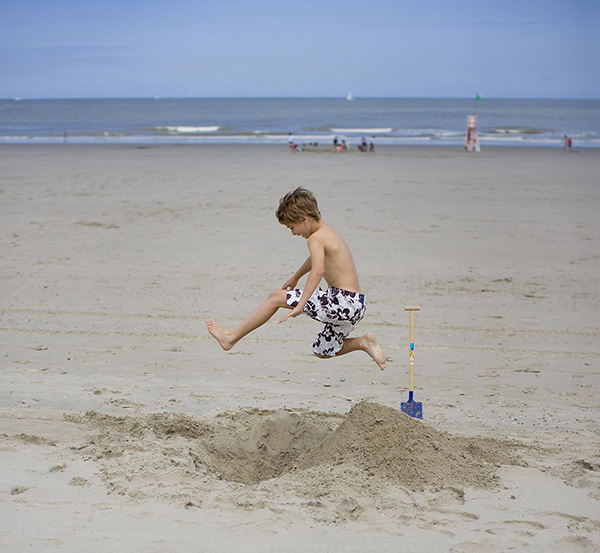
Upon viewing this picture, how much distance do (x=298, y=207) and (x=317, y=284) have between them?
0.56m

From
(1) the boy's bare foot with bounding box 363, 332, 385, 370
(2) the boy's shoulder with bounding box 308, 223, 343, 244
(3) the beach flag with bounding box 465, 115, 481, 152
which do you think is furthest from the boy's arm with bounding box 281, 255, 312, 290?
(3) the beach flag with bounding box 465, 115, 481, 152

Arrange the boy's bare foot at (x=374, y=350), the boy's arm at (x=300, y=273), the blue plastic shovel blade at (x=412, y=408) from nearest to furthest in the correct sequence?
1. the boy's bare foot at (x=374, y=350)
2. the boy's arm at (x=300, y=273)
3. the blue plastic shovel blade at (x=412, y=408)

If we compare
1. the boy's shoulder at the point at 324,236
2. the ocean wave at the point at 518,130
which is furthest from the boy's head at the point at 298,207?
the ocean wave at the point at 518,130

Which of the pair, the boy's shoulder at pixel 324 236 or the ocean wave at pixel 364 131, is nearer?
the boy's shoulder at pixel 324 236

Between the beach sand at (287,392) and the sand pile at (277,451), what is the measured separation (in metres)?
0.02

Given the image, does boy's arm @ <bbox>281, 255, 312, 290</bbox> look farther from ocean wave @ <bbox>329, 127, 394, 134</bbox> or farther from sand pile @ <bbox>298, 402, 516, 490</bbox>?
ocean wave @ <bbox>329, 127, 394, 134</bbox>

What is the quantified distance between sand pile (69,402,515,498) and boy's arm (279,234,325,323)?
0.98 meters

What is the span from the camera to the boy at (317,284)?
489 centimetres

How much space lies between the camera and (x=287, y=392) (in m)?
6.42

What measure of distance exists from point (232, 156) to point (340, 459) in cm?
2660

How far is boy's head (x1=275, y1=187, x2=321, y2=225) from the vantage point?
4867 millimetres

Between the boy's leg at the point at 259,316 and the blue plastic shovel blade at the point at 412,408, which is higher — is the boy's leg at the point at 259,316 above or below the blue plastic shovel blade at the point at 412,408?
above

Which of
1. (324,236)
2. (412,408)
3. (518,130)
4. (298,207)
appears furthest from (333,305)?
(518,130)

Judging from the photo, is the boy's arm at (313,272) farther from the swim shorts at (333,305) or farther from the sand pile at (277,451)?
the sand pile at (277,451)
